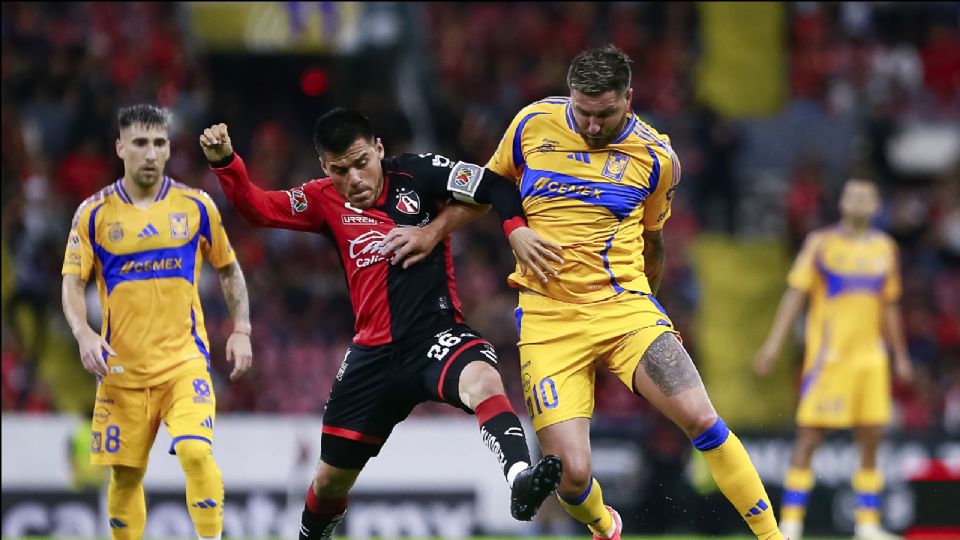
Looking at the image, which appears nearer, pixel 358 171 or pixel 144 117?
pixel 358 171

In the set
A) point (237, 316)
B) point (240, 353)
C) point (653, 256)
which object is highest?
point (653, 256)

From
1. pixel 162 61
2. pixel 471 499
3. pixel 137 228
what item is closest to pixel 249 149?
pixel 162 61

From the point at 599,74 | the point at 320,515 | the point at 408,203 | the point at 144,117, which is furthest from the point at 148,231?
the point at 599,74

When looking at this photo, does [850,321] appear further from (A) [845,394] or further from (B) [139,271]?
(B) [139,271]

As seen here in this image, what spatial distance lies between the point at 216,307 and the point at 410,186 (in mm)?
7944

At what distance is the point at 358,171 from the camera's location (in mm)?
7129

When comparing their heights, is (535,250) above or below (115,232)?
below

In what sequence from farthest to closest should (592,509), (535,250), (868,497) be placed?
(868,497) → (592,509) → (535,250)

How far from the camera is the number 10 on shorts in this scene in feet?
22.6

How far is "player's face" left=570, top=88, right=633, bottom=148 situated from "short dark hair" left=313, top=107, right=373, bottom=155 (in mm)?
1072

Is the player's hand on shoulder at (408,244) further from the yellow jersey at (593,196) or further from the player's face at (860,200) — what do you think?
the player's face at (860,200)

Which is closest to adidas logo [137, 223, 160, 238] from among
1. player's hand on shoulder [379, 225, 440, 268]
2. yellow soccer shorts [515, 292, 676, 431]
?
Answer: player's hand on shoulder [379, 225, 440, 268]

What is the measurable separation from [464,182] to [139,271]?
6.19ft

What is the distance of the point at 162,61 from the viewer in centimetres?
1723
